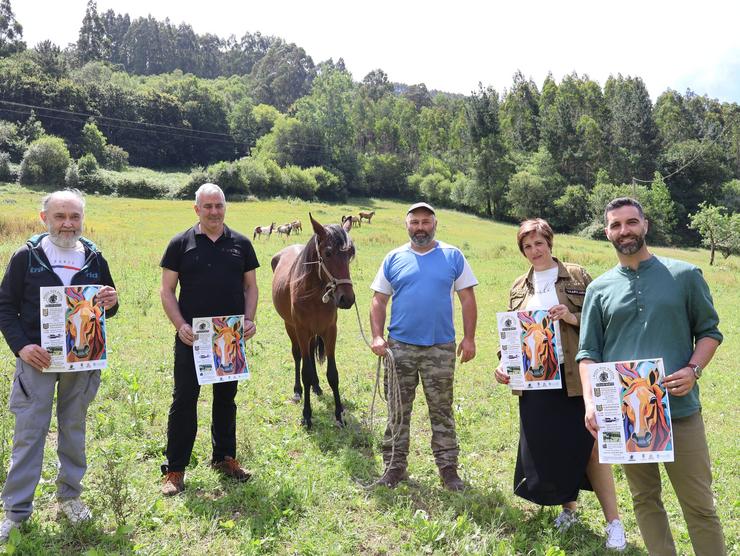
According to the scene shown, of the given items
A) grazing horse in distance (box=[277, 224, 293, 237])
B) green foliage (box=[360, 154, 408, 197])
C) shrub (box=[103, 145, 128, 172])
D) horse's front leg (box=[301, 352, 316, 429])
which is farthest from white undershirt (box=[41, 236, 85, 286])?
shrub (box=[103, 145, 128, 172])

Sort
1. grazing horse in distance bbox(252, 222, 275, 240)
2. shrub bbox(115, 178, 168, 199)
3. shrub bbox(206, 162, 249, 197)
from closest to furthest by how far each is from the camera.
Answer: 1. grazing horse in distance bbox(252, 222, 275, 240)
2. shrub bbox(115, 178, 168, 199)
3. shrub bbox(206, 162, 249, 197)

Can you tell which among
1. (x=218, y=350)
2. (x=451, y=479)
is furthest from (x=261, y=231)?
(x=451, y=479)

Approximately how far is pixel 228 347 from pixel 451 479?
7.35 ft

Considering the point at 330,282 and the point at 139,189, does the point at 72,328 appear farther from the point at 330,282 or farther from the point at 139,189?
the point at 139,189

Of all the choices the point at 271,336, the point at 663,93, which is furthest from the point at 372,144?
the point at 271,336

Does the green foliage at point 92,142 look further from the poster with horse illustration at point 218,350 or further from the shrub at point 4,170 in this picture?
the poster with horse illustration at point 218,350

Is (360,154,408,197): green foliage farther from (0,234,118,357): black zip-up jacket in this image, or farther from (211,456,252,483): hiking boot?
(0,234,118,357): black zip-up jacket

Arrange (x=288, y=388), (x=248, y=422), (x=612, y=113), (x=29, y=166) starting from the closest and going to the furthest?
1. (x=248, y=422)
2. (x=288, y=388)
3. (x=29, y=166)
4. (x=612, y=113)

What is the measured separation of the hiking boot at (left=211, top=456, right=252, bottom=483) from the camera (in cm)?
442

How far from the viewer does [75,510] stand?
11.9 ft

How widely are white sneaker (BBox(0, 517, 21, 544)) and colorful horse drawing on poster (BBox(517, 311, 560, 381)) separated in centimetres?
367

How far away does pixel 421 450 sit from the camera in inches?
207

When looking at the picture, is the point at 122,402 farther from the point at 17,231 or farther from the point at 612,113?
the point at 612,113

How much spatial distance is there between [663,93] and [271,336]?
97813 millimetres
